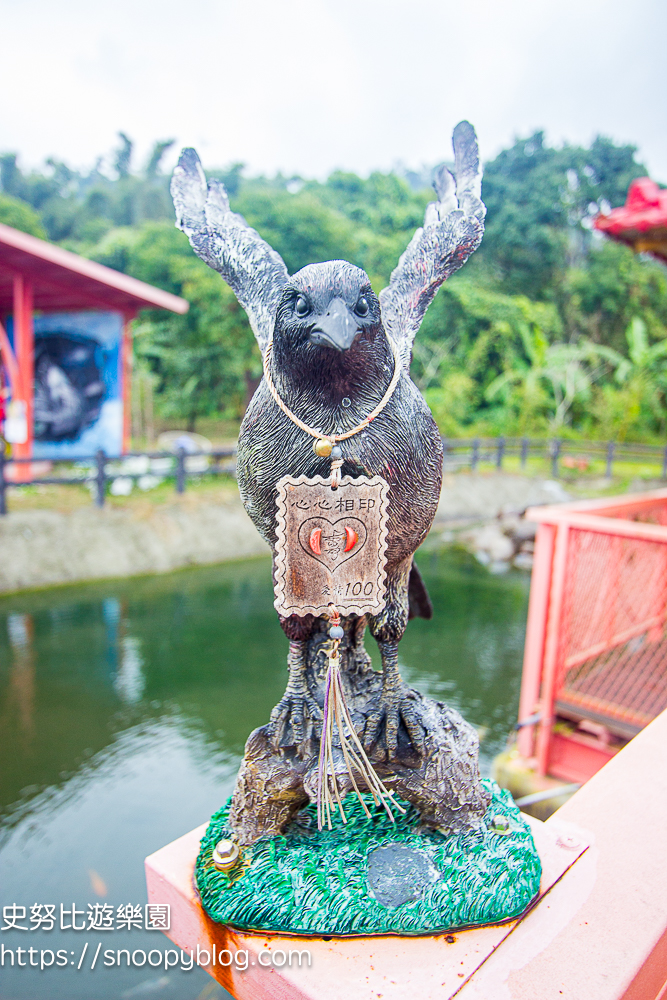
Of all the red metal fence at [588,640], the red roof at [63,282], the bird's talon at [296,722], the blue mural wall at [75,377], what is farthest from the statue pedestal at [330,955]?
the blue mural wall at [75,377]

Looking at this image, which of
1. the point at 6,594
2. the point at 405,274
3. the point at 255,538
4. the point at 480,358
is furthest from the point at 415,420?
the point at 480,358

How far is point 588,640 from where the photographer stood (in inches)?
127

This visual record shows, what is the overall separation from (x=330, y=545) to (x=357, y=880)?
70cm

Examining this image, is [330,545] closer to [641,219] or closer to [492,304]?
[641,219]

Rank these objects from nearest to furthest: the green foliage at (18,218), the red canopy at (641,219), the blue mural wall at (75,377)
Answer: the red canopy at (641,219), the blue mural wall at (75,377), the green foliage at (18,218)

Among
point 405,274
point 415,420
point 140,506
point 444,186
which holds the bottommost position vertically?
point 140,506

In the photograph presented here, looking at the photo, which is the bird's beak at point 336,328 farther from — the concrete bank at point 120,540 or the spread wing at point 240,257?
the concrete bank at point 120,540

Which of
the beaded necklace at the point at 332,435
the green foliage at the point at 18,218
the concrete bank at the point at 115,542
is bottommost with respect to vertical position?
the concrete bank at the point at 115,542

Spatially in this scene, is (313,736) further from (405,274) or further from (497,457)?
(497,457)

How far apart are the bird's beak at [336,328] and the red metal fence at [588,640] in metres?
2.06

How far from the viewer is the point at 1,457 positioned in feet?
18.9

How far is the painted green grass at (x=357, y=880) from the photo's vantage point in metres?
1.22

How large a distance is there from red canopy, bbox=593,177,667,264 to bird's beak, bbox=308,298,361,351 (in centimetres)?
245

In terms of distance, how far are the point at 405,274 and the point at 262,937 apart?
4.48ft
